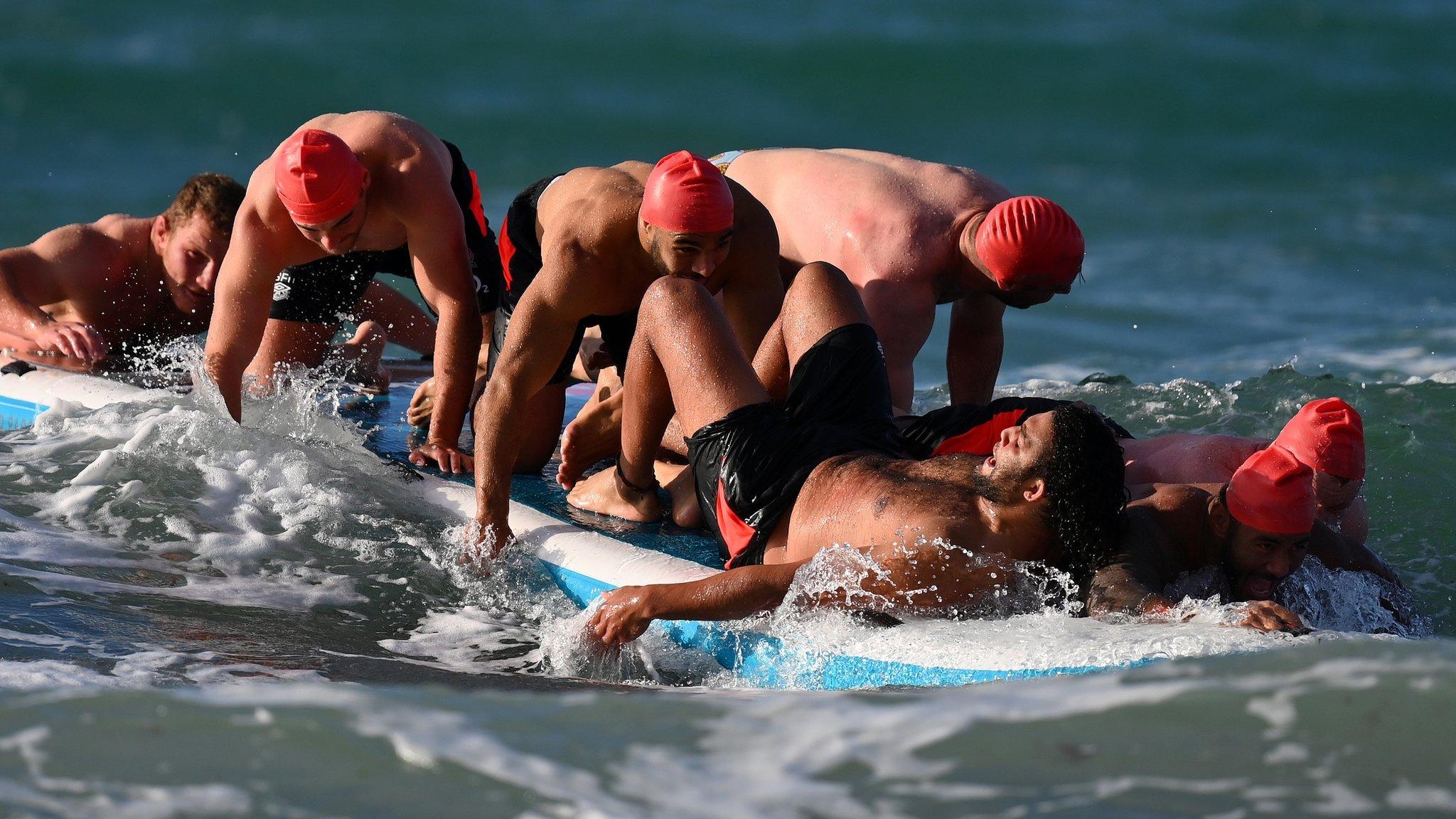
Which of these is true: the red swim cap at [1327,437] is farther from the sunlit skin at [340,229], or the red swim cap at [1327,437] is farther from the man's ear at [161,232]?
the man's ear at [161,232]

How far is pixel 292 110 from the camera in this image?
41.2 ft

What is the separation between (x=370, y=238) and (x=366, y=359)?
1108 mm

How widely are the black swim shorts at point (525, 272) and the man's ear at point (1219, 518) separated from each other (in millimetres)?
1929

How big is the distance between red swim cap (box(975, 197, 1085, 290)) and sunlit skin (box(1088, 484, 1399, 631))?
3.04 ft

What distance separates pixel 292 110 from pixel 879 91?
5279 mm

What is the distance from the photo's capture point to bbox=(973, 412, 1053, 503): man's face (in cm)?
330

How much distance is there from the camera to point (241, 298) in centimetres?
470

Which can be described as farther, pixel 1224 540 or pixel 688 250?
pixel 688 250

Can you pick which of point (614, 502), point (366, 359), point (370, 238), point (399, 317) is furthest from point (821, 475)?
point (399, 317)

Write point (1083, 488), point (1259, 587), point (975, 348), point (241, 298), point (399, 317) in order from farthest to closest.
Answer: point (399, 317), point (975, 348), point (241, 298), point (1259, 587), point (1083, 488)

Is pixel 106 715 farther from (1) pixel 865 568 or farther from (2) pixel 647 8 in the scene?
(2) pixel 647 8

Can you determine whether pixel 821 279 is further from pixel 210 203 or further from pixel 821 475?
pixel 210 203

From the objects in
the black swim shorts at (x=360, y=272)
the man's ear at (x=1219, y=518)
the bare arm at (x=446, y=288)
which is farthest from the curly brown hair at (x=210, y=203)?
the man's ear at (x=1219, y=518)

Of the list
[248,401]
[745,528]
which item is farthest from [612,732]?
[248,401]
